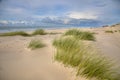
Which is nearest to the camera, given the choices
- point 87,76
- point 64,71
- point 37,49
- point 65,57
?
point 87,76

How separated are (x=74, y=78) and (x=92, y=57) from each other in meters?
0.52

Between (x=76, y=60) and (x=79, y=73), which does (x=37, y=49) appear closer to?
(x=76, y=60)

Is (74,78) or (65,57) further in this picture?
(65,57)

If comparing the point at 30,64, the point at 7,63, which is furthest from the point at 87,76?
the point at 7,63

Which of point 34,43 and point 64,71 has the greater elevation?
point 34,43

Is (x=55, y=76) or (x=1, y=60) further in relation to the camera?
(x=1, y=60)

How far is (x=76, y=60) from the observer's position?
2488 mm

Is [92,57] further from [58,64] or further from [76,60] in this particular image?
[58,64]

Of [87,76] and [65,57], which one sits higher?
[65,57]

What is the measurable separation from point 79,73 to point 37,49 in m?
1.77

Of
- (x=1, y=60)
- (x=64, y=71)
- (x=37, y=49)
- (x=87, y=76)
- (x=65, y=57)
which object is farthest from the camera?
(x=37, y=49)

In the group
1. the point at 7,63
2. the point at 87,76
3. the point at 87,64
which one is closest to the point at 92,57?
the point at 87,64

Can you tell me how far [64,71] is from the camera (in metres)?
2.36

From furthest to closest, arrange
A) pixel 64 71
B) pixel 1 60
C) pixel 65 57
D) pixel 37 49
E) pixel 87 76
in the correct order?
pixel 37 49
pixel 1 60
pixel 65 57
pixel 64 71
pixel 87 76
